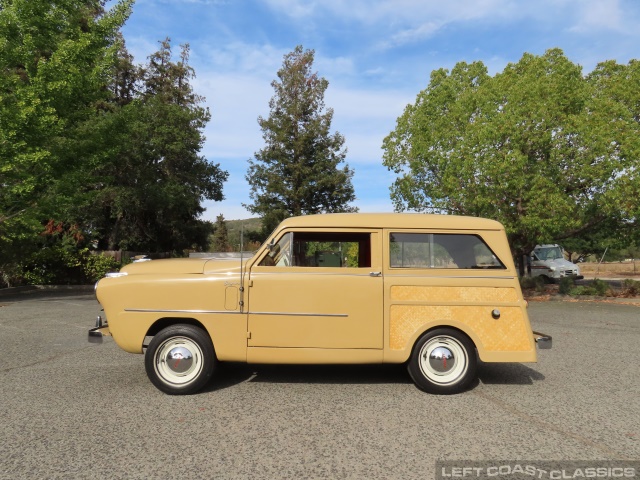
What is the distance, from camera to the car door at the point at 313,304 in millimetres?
4648

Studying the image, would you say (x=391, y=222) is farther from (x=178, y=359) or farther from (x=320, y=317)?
(x=178, y=359)

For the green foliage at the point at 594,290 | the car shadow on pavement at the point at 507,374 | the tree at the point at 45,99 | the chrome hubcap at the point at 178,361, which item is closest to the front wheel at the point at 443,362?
the car shadow on pavement at the point at 507,374

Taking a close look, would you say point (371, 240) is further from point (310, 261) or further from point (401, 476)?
point (401, 476)

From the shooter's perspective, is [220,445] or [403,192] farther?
[403,192]

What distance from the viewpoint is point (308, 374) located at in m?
5.46

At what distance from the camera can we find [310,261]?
488 cm

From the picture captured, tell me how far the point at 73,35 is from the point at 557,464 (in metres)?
16.6

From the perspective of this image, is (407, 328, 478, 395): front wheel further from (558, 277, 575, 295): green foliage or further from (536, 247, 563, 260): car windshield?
(536, 247, 563, 260): car windshield

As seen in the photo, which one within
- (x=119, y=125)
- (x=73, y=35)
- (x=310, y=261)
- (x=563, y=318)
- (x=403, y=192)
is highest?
(x=73, y=35)

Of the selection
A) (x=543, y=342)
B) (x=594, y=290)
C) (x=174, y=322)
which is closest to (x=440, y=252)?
(x=543, y=342)

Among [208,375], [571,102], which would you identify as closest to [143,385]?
[208,375]

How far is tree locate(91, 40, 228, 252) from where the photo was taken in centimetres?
2186

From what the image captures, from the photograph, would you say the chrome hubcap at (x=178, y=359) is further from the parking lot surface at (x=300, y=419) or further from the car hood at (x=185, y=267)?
the car hood at (x=185, y=267)

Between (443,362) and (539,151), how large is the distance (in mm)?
12002
